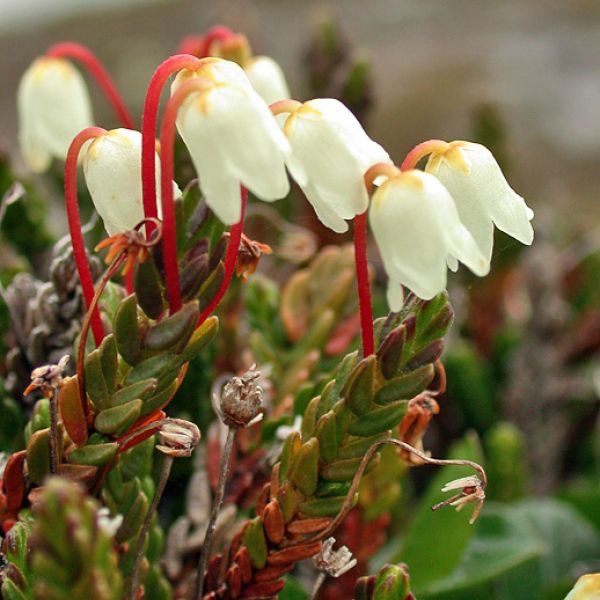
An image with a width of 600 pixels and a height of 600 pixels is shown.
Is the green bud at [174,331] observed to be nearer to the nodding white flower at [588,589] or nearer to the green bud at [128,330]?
the green bud at [128,330]

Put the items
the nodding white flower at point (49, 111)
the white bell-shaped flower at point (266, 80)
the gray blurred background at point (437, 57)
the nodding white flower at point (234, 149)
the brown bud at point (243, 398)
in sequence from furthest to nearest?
the gray blurred background at point (437, 57) < the nodding white flower at point (49, 111) < the white bell-shaped flower at point (266, 80) < the brown bud at point (243, 398) < the nodding white flower at point (234, 149)

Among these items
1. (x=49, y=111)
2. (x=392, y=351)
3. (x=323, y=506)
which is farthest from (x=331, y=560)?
(x=49, y=111)

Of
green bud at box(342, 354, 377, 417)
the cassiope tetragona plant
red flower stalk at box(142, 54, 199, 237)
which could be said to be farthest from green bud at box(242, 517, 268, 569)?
red flower stalk at box(142, 54, 199, 237)

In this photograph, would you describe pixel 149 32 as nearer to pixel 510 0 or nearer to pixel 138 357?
pixel 510 0

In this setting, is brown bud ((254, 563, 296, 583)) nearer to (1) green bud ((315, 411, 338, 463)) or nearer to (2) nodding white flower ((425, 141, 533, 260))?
(1) green bud ((315, 411, 338, 463))

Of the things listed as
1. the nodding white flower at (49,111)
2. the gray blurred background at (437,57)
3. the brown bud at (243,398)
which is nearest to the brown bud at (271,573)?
the brown bud at (243,398)

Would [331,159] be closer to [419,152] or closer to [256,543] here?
[419,152]
